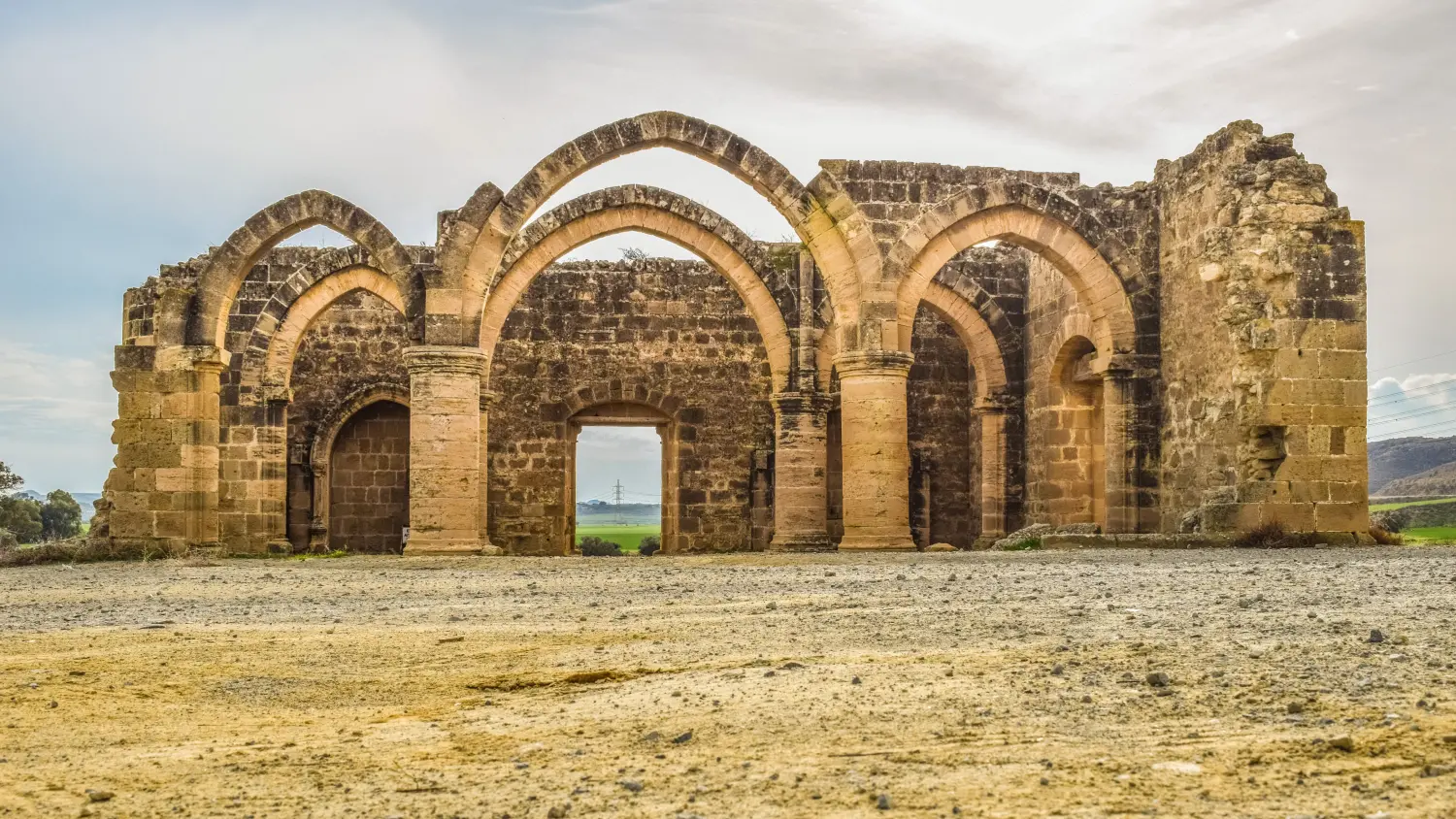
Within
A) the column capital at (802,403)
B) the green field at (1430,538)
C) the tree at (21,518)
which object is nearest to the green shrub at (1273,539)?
the green field at (1430,538)

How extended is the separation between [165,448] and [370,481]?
19.9ft

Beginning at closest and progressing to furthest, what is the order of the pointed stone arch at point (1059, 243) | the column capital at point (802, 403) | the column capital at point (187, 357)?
the column capital at point (187, 357), the pointed stone arch at point (1059, 243), the column capital at point (802, 403)

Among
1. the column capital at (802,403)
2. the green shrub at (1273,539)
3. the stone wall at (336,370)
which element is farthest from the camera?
the stone wall at (336,370)

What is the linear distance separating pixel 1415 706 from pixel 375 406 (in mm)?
17241

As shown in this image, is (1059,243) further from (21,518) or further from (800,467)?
(21,518)

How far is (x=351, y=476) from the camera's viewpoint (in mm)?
19453

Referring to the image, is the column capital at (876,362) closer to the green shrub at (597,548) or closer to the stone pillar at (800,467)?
the stone pillar at (800,467)

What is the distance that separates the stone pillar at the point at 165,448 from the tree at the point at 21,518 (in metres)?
16.3

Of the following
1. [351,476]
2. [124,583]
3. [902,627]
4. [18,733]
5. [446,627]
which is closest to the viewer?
[18,733]

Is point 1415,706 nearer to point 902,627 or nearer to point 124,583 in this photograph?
point 902,627

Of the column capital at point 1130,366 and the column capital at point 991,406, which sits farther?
the column capital at point 991,406

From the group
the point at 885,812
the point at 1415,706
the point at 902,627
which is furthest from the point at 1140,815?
the point at 902,627

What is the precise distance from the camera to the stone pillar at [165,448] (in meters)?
13.4

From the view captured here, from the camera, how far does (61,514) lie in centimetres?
3291
